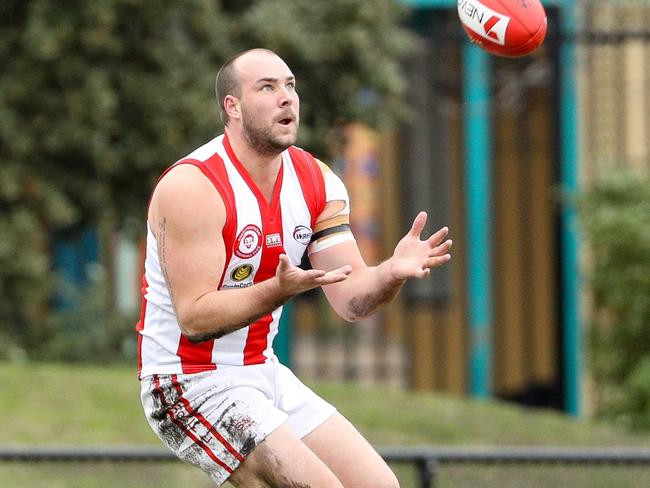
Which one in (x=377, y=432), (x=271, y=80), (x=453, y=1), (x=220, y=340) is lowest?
(x=377, y=432)

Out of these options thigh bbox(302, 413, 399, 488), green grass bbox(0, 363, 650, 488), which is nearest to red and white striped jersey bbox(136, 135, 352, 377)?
thigh bbox(302, 413, 399, 488)

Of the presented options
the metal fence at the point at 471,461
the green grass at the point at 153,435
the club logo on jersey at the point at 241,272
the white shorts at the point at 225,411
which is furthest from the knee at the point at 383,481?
the green grass at the point at 153,435

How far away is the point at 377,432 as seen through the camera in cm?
1077

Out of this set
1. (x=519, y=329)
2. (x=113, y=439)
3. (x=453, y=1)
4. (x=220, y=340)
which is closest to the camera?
(x=220, y=340)

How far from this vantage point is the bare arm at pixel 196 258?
546 cm

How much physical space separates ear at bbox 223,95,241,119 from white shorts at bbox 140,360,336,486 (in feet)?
3.36

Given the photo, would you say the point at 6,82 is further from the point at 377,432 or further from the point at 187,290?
the point at 187,290

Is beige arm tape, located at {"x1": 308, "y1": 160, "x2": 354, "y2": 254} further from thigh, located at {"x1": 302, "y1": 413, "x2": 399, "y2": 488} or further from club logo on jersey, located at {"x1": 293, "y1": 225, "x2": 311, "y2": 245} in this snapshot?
thigh, located at {"x1": 302, "y1": 413, "x2": 399, "y2": 488}

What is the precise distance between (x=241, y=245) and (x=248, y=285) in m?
0.23

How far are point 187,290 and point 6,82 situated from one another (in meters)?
6.09

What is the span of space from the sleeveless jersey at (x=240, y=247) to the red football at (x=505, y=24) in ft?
3.09

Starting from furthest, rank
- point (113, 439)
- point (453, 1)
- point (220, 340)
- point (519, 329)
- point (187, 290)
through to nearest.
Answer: point (519, 329) < point (453, 1) < point (113, 439) < point (220, 340) < point (187, 290)

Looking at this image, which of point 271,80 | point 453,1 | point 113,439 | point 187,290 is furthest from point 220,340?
point 453,1

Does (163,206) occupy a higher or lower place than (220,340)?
higher
